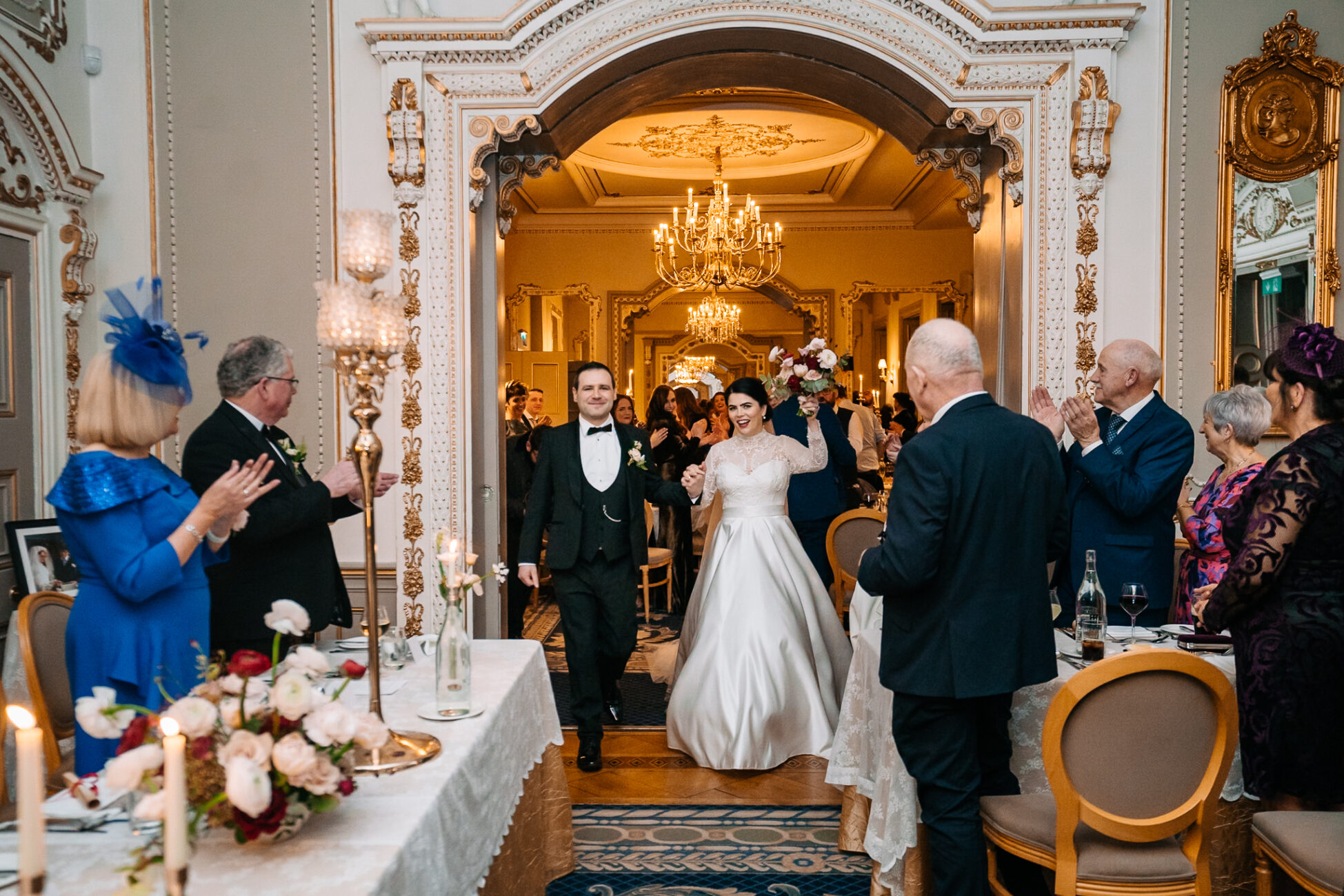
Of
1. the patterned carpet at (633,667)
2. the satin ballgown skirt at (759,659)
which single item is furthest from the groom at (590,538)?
the satin ballgown skirt at (759,659)

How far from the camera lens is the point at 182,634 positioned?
7.80ft

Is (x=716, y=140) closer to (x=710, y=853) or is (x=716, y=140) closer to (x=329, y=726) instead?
(x=710, y=853)

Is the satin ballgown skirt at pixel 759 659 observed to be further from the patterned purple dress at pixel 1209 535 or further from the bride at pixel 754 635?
Result: the patterned purple dress at pixel 1209 535

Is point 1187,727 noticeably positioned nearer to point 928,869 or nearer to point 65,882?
point 928,869

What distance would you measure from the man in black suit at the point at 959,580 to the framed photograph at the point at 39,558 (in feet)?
11.0

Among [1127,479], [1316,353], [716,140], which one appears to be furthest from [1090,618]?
[716,140]

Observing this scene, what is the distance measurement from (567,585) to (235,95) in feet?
9.47

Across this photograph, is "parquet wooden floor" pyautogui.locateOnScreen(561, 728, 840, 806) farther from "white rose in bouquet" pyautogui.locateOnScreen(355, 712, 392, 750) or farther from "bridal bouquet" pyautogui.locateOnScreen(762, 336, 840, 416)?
"white rose in bouquet" pyautogui.locateOnScreen(355, 712, 392, 750)

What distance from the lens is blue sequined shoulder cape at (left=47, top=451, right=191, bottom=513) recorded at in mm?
2146

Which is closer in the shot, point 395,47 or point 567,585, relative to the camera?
point 567,585

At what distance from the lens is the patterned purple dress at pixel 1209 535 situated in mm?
3334

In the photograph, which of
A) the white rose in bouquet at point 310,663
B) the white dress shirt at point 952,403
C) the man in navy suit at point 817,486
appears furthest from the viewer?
the man in navy suit at point 817,486

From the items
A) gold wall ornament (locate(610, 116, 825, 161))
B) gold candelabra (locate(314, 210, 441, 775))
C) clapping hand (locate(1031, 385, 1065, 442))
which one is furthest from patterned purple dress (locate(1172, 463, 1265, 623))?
gold wall ornament (locate(610, 116, 825, 161))

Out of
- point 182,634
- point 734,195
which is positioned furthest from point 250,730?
point 734,195
